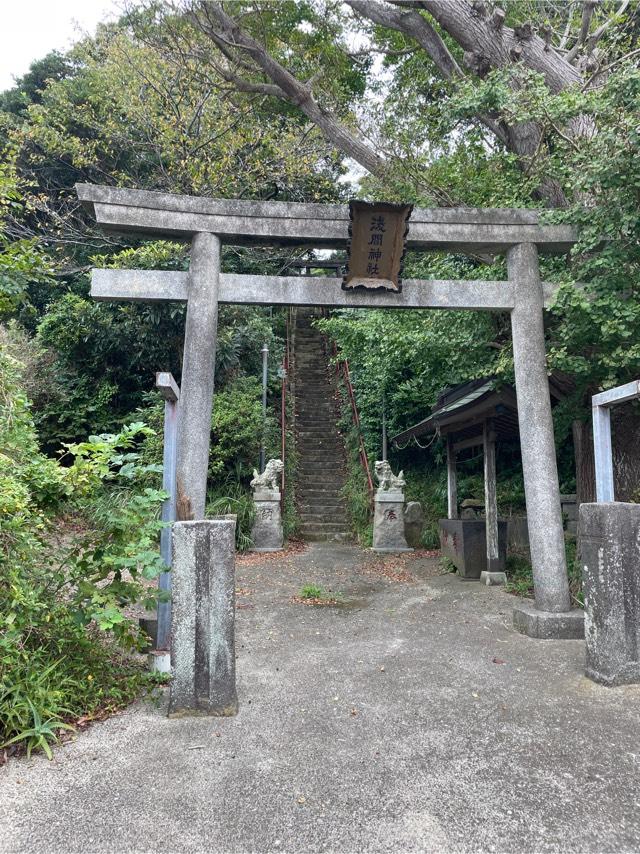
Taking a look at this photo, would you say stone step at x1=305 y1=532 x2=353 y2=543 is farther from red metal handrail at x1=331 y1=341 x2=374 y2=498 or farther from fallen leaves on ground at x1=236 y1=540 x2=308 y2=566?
red metal handrail at x1=331 y1=341 x2=374 y2=498

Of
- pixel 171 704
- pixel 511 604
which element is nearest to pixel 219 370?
pixel 511 604

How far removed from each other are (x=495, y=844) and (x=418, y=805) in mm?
327

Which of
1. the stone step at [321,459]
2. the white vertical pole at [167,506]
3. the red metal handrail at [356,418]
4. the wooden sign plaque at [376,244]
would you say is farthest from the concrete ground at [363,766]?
the stone step at [321,459]

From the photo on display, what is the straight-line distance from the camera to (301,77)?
29.3ft

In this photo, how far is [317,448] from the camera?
42.6 ft

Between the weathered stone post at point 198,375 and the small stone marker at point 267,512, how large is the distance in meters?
4.52

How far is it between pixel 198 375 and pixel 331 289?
4.91 feet

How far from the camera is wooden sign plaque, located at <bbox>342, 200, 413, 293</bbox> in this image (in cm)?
477

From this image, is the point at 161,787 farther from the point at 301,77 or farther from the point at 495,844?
the point at 301,77

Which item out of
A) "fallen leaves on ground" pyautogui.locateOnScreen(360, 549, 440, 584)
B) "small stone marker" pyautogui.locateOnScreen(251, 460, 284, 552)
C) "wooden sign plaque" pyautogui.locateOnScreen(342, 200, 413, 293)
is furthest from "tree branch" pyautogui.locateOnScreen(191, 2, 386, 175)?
"fallen leaves on ground" pyautogui.locateOnScreen(360, 549, 440, 584)

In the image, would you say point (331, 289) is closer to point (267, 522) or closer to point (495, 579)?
point (495, 579)

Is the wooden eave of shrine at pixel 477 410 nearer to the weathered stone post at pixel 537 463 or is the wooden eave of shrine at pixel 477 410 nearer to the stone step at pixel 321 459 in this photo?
the weathered stone post at pixel 537 463

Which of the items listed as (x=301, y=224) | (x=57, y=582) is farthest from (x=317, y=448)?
(x=57, y=582)

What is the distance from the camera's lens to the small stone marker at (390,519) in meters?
9.20
